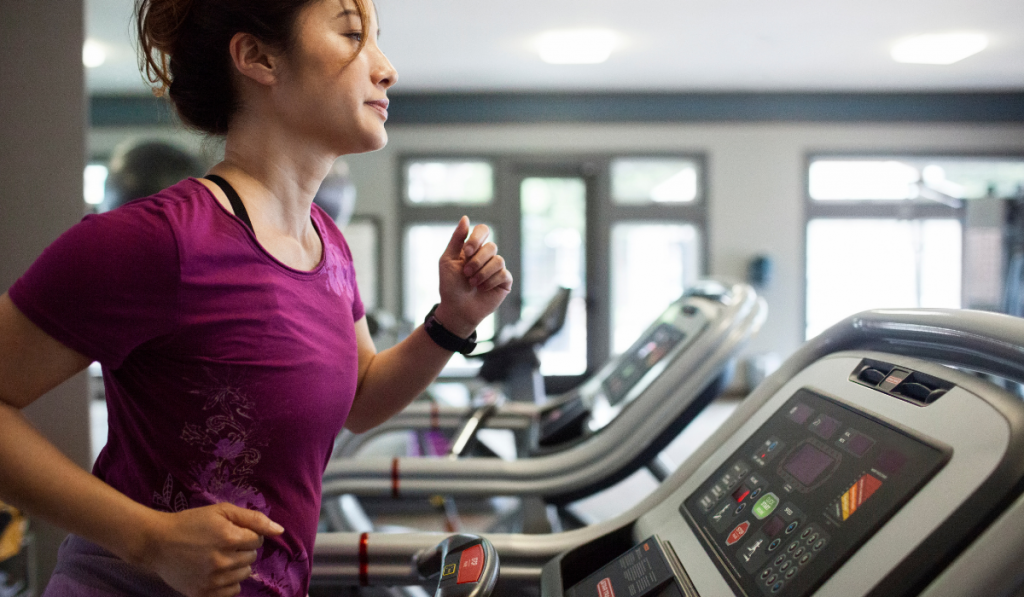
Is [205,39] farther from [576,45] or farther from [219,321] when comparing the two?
[576,45]

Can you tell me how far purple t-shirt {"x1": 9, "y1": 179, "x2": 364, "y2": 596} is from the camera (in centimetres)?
58

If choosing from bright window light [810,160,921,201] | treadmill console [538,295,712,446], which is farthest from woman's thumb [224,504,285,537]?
bright window light [810,160,921,201]

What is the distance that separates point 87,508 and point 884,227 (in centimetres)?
725

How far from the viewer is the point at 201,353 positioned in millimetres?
654

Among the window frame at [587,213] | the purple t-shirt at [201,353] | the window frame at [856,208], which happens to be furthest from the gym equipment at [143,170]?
the window frame at [856,208]

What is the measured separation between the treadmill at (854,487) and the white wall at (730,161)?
19.1 ft

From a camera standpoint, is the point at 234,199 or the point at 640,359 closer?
the point at 234,199

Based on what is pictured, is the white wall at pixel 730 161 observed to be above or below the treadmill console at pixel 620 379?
above

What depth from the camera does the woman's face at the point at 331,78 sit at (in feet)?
2.41

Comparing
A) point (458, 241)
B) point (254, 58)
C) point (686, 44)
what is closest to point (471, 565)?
point (458, 241)

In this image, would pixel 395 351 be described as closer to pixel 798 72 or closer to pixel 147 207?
pixel 147 207

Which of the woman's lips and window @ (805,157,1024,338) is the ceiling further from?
the woman's lips

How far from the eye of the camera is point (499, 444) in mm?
4859

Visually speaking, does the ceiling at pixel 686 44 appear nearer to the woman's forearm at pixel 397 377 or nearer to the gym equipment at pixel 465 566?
the woman's forearm at pixel 397 377
